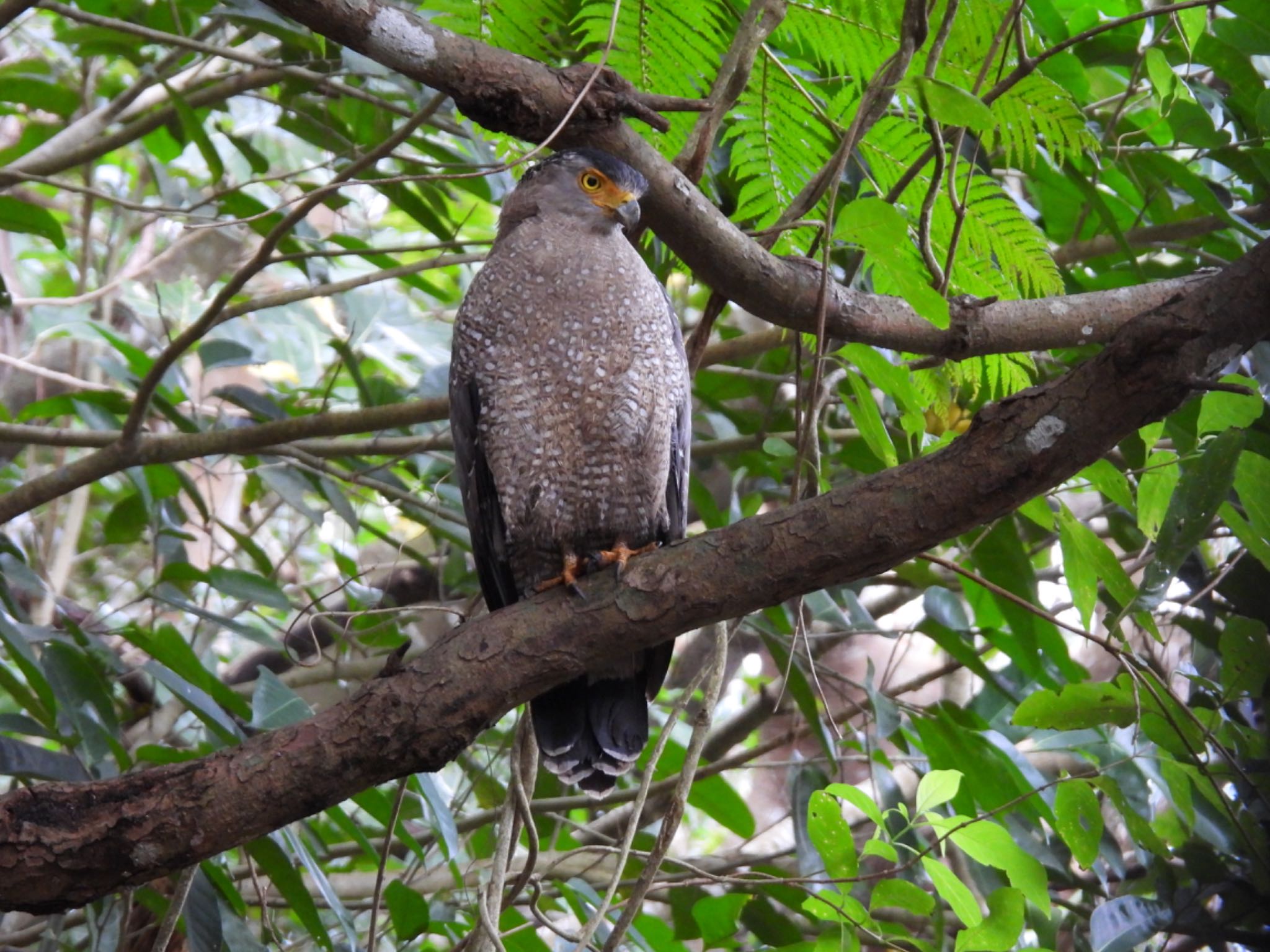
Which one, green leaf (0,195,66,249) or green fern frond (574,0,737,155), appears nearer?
green fern frond (574,0,737,155)

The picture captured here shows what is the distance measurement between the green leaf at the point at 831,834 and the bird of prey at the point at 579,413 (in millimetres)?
680

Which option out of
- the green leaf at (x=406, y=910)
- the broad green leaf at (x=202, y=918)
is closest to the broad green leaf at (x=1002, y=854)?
the green leaf at (x=406, y=910)

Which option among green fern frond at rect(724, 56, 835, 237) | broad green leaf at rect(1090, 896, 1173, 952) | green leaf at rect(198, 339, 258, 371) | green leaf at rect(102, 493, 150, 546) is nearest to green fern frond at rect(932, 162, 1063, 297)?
green fern frond at rect(724, 56, 835, 237)

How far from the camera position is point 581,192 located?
10.3ft

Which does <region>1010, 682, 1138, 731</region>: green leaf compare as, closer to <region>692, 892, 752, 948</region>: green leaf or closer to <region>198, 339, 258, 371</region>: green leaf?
<region>692, 892, 752, 948</region>: green leaf

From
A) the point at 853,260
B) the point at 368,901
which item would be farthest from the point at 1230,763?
the point at 368,901

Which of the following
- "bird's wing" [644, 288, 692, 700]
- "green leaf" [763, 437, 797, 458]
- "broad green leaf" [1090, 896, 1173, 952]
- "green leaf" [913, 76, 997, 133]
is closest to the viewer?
"green leaf" [913, 76, 997, 133]

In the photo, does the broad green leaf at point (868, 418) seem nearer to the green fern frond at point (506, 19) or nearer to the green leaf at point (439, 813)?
the green fern frond at point (506, 19)

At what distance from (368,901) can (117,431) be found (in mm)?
1836

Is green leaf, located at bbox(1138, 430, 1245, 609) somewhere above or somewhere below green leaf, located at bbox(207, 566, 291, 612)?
below

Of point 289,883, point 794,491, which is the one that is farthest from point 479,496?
point 289,883

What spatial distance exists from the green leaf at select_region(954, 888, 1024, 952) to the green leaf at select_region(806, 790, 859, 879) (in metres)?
0.27

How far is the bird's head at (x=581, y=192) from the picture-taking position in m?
2.90

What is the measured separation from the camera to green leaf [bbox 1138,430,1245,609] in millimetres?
2271
